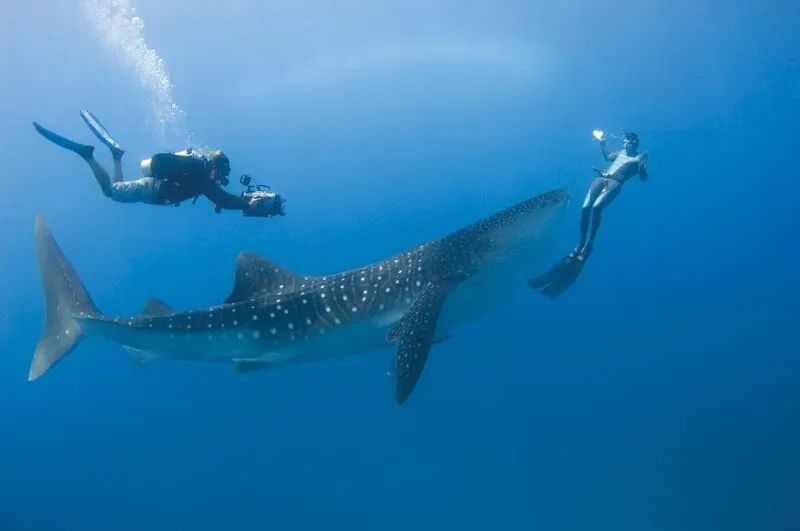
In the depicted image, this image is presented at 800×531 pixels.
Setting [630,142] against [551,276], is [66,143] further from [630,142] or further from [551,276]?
[630,142]

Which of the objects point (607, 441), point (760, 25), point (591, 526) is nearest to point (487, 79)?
point (760, 25)

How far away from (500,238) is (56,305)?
25.5ft

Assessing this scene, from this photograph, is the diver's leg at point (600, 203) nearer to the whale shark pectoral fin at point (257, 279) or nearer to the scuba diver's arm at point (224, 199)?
the whale shark pectoral fin at point (257, 279)

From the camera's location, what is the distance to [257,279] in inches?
316

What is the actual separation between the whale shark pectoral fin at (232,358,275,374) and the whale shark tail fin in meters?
2.64

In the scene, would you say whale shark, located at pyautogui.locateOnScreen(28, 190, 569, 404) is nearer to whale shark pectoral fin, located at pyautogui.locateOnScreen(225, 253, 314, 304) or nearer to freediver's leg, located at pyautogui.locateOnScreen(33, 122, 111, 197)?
whale shark pectoral fin, located at pyautogui.locateOnScreen(225, 253, 314, 304)

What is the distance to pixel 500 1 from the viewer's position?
3453 cm

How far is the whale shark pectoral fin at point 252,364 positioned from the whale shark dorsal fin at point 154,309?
1384mm

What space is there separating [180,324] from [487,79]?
4465 centimetres

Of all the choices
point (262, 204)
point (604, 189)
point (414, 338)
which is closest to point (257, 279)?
point (262, 204)

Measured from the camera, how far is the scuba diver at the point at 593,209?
10.7m

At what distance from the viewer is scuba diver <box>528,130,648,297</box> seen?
1071cm

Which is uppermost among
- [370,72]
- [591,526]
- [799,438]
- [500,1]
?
[370,72]

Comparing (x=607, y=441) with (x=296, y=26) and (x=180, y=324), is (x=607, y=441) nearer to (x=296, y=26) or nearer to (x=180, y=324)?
(x=180, y=324)
